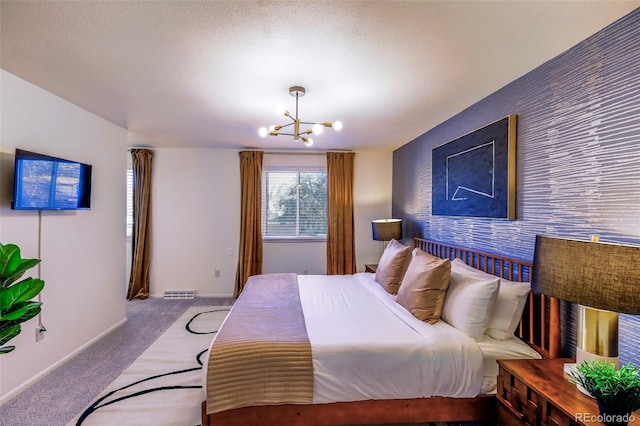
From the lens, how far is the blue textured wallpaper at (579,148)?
1.56 metres

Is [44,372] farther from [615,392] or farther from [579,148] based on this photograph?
[579,148]

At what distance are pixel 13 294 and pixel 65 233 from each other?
4.63 ft

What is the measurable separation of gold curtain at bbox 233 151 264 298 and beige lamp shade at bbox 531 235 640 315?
4037 millimetres

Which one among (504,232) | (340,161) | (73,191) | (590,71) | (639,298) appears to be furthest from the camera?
(340,161)

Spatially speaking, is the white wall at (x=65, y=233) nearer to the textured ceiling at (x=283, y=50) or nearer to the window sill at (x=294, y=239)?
the textured ceiling at (x=283, y=50)

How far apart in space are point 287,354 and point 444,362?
101cm

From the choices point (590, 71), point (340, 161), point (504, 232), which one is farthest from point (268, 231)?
point (590, 71)

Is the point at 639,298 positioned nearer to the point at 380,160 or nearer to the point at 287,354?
the point at 287,354

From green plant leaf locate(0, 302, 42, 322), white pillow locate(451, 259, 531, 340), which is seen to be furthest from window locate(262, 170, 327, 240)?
green plant leaf locate(0, 302, 42, 322)

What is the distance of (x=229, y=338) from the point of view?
6.43 ft

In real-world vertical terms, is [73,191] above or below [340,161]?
below

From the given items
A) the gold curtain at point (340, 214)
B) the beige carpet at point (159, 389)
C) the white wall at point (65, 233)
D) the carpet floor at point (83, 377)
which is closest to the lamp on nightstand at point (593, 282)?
the beige carpet at point (159, 389)

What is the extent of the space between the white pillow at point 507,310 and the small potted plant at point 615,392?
783 millimetres

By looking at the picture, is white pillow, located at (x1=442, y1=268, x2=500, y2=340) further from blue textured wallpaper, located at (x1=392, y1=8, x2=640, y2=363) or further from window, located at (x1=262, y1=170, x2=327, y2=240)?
window, located at (x1=262, y1=170, x2=327, y2=240)
